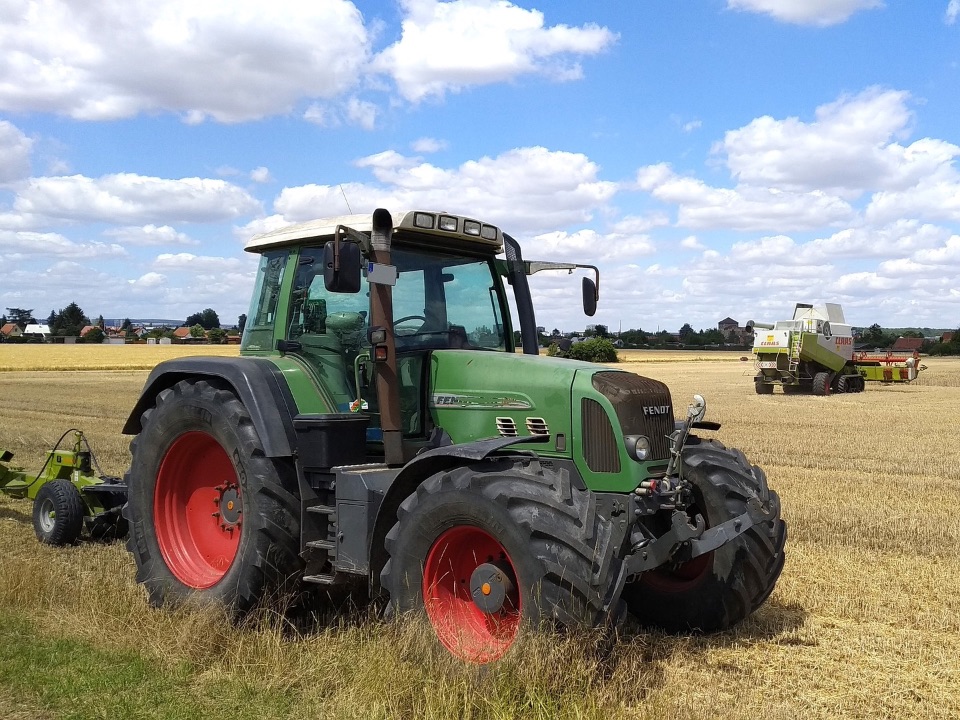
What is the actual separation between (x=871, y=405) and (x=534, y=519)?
23.3 meters

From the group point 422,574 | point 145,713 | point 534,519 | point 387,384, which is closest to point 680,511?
point 534,519

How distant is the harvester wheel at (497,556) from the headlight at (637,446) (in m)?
0.44

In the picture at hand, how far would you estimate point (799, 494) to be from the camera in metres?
10.6

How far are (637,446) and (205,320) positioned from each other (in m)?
96.8

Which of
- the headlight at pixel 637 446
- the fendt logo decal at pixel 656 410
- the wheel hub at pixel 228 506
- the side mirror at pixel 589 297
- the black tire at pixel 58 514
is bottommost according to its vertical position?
the black tire at pixel 58 514

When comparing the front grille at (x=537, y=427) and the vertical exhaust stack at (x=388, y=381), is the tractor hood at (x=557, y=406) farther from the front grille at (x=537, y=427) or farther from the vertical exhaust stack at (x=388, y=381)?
the vertical exhaust stack at (x=388, y=381)

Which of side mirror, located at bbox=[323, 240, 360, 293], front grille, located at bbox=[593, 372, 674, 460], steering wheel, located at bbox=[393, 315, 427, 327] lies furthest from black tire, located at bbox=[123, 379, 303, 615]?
front grille, located at bbox=[593, 372, 674, 460]

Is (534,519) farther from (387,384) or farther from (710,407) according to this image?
(710,407)

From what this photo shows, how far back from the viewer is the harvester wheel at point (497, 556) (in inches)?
166

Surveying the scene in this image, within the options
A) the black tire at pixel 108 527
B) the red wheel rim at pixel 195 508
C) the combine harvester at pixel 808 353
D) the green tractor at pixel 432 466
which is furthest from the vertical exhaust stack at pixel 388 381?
the combine harvester at pixel 808 353

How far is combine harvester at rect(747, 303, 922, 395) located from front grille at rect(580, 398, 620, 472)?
26.7 m

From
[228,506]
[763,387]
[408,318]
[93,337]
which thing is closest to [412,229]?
[408,318]

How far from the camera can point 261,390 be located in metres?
5.63

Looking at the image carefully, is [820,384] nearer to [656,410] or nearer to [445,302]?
[445,302]
